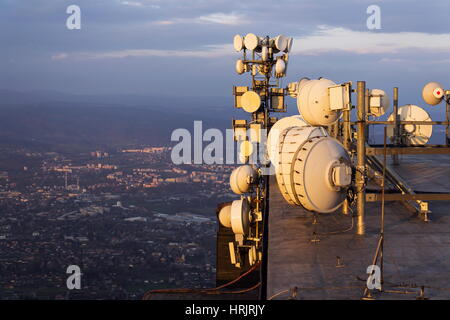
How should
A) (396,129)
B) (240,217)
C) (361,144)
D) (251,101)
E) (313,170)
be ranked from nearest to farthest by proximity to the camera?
(313,170) < (361,144) < (240,217) < (396,129) < (251,101)

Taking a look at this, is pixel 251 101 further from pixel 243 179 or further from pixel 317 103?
pixel 317 103

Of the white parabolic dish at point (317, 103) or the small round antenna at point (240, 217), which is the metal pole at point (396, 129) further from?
the white parabolic dish at point (317, 103)

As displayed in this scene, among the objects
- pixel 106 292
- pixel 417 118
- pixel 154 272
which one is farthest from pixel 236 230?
pixel 154 272

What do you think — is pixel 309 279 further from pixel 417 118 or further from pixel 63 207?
pixel 63 207

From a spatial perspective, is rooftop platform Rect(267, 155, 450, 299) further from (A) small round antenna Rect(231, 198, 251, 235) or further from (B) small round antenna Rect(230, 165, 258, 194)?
(B) small round antenna Rect(230, 165, 258, 194)

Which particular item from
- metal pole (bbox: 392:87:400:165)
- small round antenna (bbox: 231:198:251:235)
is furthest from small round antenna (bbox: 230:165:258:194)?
metal pole (bbox: 392:87:400:165)

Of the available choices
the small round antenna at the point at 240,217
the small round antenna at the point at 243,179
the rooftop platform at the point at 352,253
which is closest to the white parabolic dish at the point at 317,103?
the rooftop platform at the point at 352,253

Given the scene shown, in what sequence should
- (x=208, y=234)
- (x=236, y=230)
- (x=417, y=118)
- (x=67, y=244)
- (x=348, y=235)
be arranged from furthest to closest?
1. (x=208, y=234)
2. (x=67, y=244)
3. (x=417, y=118)
4. (x=236, y=230)
5. (x=348, y=235)

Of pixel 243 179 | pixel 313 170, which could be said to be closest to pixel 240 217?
pixel 243 179
